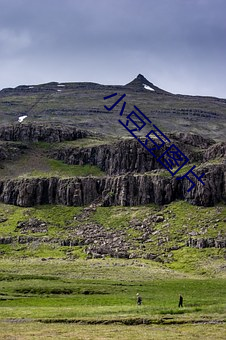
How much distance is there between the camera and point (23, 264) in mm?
123125

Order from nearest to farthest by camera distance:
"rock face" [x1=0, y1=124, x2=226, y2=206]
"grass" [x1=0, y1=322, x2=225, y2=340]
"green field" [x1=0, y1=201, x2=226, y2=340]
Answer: "grass" [x1=0, y1=322, x2=225, y2=340] → "green field" [x1=0, y1=201, x2=226, y2=340] → "rock face" [x1=0, y1=124, x2=226, y2=206]

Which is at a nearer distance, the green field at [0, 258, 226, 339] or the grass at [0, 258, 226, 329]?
the green field at [0, 258, 226, 339]

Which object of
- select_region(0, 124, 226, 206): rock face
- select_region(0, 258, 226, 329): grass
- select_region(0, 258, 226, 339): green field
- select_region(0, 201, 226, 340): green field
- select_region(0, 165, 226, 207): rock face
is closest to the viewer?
select_region(0, 258, 226, 339): green field

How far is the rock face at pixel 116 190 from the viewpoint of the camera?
168 meters

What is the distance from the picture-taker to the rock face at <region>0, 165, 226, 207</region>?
168500mm

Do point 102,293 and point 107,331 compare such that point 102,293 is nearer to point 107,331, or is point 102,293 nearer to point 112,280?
point 112,280

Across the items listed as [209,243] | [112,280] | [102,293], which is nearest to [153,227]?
[209,243]

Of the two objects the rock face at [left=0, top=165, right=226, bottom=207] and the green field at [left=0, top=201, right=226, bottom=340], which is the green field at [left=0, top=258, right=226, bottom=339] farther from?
the rock face at [left=0, top=165, right=226, bottom=207]

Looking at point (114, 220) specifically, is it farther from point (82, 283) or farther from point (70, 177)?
Answer: point (82, 283)

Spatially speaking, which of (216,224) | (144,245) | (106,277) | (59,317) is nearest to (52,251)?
(144,245)

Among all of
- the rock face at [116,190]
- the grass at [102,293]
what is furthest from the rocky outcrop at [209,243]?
the rock face at [116,190]

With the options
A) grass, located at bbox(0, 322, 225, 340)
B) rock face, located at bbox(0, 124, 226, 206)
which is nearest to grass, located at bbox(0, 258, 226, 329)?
grass, located at bbox(0, 322, 225, 340)

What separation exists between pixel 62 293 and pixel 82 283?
34.4 feet

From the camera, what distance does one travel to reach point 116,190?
184250mm
